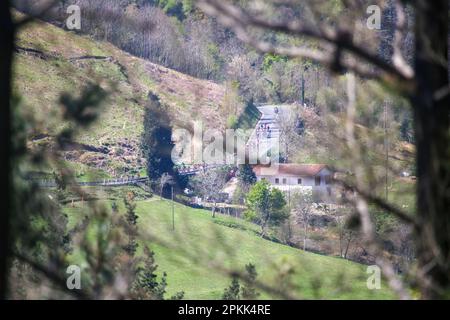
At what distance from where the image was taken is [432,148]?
1180 mm

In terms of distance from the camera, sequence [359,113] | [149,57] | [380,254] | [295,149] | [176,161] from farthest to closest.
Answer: [149,57]
[176,161]
[295,149]
[359,113]
[380,254]

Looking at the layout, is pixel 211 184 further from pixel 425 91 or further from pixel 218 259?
pixel 425 91

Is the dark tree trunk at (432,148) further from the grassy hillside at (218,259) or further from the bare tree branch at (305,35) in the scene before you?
the grassy hillside at (218,259)

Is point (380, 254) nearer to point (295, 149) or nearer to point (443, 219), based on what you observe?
point (443, 219)

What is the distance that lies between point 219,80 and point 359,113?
29.2 meters

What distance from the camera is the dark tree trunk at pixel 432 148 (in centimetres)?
117

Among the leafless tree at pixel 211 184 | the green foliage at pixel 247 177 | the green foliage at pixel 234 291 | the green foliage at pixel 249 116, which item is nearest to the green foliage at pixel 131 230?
the green foliage at pixel 234 291

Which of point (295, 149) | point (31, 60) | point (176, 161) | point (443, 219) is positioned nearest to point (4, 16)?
point (443, 219)

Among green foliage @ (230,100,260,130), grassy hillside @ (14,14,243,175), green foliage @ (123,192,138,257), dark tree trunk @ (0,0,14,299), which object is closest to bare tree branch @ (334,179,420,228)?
green foliage @ (123,192,138,257)

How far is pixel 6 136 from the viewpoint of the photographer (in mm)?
1428

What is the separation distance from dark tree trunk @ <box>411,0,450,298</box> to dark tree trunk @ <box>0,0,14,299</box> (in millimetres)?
802

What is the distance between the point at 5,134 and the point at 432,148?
2.78ft

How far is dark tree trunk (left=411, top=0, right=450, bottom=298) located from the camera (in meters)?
1.17

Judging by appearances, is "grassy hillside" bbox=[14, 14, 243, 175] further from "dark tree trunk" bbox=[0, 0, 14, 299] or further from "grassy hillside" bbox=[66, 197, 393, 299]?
"dark tree trunk" bbox=[0, 0, 14, 299]
